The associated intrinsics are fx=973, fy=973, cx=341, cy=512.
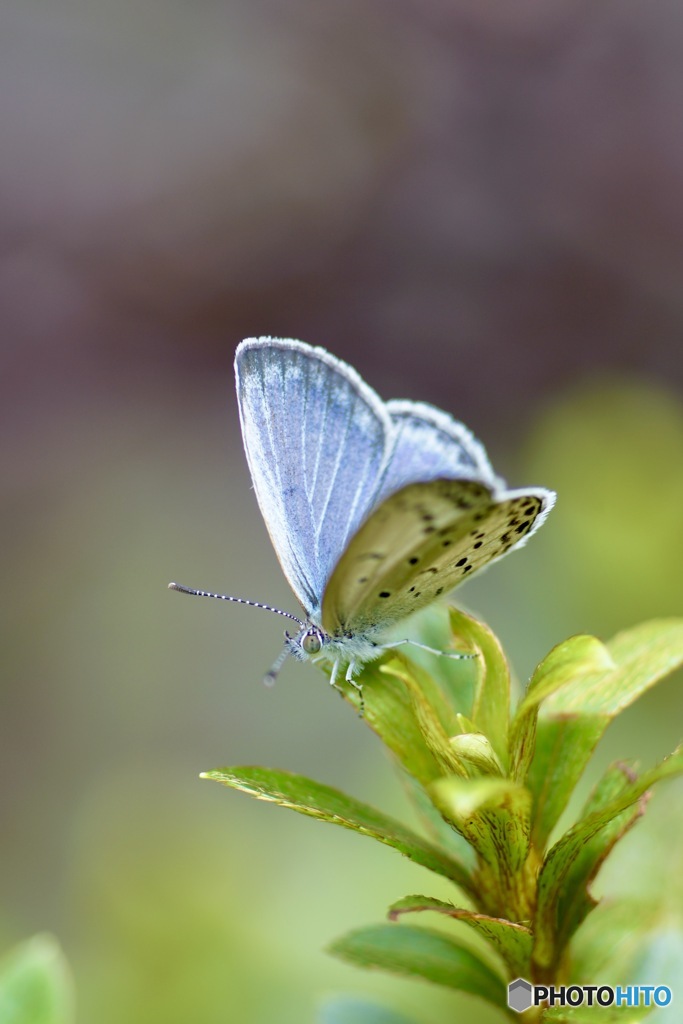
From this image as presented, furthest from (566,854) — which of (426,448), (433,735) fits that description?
(426,448)

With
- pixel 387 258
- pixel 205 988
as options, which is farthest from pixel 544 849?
pixel 387 258

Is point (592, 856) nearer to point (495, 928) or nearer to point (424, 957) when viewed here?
point (495, 928)

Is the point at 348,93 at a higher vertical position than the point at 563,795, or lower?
higher

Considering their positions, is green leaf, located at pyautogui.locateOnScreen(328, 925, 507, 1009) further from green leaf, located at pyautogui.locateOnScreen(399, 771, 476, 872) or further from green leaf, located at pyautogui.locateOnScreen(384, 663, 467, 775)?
green leaf, located at pyautogui.locateOnScreen(384, 663, 467, 775)

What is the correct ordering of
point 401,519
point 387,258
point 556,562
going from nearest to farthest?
point 401,519 < point 556,562 < point 387,258

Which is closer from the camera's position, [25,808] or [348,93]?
[25,808]

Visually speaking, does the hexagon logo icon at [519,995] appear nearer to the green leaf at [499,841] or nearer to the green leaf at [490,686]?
the green leaf at [499,841]

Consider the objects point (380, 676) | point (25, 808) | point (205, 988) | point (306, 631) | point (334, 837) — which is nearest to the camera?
point (380, 676)

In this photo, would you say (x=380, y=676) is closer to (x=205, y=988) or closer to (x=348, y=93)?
(x=205, y=988)
